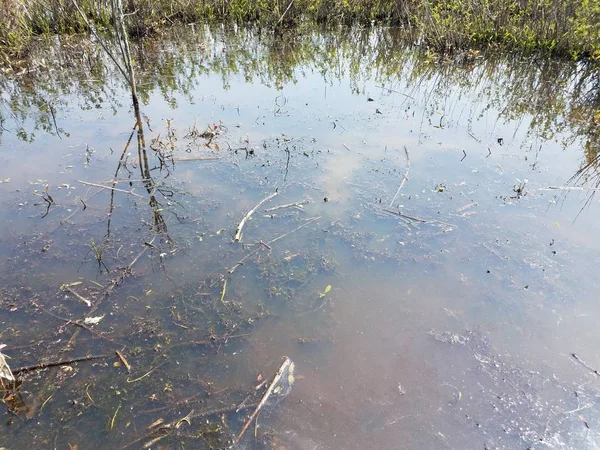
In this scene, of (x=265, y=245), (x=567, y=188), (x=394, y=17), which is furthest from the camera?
(x=394, y=17)

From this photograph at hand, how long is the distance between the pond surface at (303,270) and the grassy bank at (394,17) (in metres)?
1.81

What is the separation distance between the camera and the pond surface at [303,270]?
7.89 feet

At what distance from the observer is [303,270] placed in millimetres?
3355

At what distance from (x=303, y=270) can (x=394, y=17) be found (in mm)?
8982

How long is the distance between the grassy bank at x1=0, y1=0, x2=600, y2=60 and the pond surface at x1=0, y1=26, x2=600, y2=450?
71.4 inches

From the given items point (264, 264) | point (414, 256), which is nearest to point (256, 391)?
point (264, 264)

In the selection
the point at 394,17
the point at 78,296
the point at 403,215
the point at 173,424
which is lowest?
the point at 173,424

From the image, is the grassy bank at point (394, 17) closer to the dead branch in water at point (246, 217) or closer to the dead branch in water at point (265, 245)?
the dead branch in water at point (246, 217)

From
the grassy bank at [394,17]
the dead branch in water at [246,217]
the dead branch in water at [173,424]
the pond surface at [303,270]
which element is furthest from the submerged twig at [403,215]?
the grassy bank at [394,17]

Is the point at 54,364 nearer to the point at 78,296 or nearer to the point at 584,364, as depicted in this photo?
the point at 78,296

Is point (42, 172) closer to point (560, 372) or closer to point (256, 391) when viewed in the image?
point (256, 391)

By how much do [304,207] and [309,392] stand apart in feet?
6.32

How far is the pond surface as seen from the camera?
94.7 inches

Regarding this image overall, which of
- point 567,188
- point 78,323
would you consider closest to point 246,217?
point 78,323
